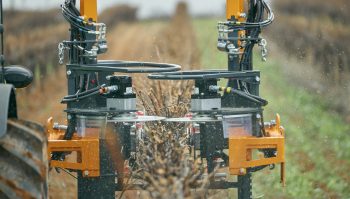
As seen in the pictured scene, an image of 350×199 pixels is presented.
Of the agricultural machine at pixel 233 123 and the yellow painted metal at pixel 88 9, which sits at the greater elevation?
the yellow painted metal at pixel 88 9

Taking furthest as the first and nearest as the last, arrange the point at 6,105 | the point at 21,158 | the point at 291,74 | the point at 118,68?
the point at 291,74
the point at 118,68
the point at 6,105
the point at 21,158

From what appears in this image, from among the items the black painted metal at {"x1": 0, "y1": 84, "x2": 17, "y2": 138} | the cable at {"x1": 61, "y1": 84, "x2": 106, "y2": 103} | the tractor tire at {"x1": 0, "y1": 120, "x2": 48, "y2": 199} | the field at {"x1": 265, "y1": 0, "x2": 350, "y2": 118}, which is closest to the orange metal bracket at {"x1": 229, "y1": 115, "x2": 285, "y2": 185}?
the cable at {"x1": 61, "y1": 84, "x2": 106, "y2": 103}

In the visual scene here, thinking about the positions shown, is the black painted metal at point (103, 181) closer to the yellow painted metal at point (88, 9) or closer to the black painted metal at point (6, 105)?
the yellow painted metal at point (88, 9)

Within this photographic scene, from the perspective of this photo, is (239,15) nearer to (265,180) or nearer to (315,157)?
(265,180)

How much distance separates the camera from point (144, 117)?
12391mm

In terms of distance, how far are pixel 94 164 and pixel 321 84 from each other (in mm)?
17602

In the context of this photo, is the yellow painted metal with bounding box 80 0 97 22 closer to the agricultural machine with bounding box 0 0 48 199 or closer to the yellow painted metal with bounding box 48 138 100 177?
the yellow painted metal with bounding box 48 138 100 177

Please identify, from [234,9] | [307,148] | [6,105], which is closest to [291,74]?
[307,148]

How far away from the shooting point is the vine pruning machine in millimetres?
12125

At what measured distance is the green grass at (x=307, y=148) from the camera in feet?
51.9

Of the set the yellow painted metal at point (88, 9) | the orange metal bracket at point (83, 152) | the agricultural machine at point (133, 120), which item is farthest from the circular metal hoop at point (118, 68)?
the orange metal bracket at point (83, 152)

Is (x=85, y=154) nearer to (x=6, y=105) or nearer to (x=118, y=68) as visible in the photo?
(x=118, y=68)

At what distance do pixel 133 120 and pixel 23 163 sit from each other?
373 centimetres

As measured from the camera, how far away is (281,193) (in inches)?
613
